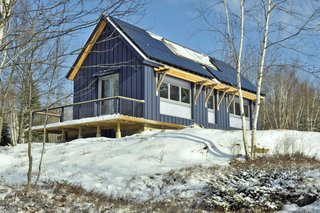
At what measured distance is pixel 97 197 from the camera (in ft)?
25.4

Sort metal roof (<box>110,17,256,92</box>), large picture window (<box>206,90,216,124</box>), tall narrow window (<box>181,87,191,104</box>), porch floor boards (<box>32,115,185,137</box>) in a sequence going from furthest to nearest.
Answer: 1. large picture window (<box>206,90,216,124</box>)
2. tall narrow window (<box>181,87,191,104</box>)
3. metal roof (<box>110,17,256,92</box>)
4. porch floor boards (<box>32,115,185,137</box>)

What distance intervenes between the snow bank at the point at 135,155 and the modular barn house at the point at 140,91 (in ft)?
10.7

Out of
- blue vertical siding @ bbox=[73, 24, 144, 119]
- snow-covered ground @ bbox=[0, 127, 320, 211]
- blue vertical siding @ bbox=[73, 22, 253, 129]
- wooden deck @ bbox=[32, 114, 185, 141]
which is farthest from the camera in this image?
blue vertical siding @ bbox=[73, 24, 144, 119]

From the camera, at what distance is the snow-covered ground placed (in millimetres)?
9297

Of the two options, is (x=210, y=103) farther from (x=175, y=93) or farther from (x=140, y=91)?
(x=140, y=91)

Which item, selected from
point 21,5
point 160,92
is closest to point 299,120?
point 160,92

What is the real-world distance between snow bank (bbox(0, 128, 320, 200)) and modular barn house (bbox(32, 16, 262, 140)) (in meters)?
3.27

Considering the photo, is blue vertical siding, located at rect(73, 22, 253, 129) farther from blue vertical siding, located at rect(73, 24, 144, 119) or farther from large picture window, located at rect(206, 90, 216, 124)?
large picture window, located at rect(206, 90, 216, 124)

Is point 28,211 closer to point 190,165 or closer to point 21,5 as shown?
point 21,5

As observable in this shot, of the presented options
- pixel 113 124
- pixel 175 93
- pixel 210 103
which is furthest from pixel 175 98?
pixel 113 124

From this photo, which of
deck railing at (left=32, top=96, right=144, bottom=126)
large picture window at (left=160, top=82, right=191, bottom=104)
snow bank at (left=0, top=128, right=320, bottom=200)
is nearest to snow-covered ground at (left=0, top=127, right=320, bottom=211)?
snow bank at (left=0, top=128, right=320, bottom=200)

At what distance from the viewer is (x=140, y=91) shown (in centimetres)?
1833

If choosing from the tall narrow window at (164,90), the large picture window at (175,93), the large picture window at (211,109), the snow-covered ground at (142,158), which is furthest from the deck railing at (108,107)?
the large picture window at (211,109)

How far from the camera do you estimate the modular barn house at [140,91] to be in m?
18.0
